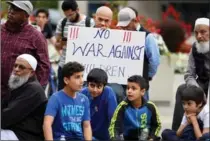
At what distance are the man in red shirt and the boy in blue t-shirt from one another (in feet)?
2.48

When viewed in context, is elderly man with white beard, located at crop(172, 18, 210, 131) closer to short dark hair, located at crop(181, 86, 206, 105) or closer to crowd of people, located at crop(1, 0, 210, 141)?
crowd of people, located at crop(1, 0, 210, 141)

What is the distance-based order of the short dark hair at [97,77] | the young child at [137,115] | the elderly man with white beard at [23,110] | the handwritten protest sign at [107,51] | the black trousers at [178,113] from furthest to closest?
the handwritten protest sign at [107,51] < the black trousers at [178,113] < the short dark hair at [97,77] < the young child at [137,115] < the elderly man with white beard at [23,110]

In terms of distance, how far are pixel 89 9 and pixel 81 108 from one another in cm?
3422

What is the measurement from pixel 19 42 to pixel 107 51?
4.14ft

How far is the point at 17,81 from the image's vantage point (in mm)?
7707

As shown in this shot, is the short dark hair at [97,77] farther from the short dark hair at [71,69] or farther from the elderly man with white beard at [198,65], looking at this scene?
the elderly man with white beard at [198,65]

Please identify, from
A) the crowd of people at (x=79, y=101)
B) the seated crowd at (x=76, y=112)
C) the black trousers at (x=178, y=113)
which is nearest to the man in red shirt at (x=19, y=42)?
the crowd of people at (x=79, y=101)

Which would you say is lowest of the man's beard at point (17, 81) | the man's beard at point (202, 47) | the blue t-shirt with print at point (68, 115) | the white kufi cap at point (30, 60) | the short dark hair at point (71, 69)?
the blue t-shirt with print at point (68, 115)

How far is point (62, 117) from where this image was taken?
24.7 ft

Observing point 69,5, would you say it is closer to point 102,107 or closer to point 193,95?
point 102,107

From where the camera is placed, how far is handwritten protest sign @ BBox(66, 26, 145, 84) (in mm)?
9164

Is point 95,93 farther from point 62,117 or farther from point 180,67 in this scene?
point 180,67

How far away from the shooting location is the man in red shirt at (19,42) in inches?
328

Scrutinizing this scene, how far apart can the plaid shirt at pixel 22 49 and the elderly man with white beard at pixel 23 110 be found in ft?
1.93
